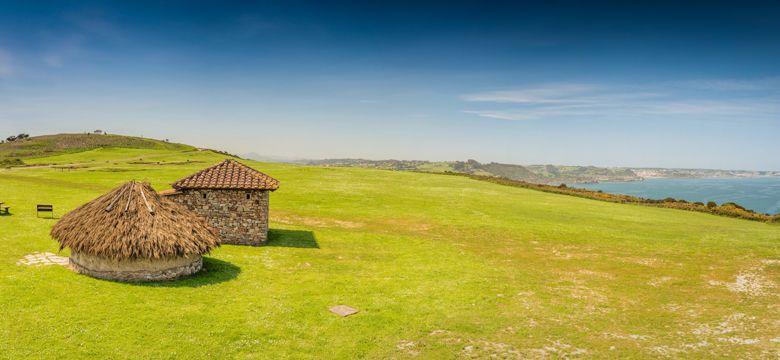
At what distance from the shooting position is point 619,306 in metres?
19.1

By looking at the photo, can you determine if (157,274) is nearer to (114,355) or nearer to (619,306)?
(114,355)

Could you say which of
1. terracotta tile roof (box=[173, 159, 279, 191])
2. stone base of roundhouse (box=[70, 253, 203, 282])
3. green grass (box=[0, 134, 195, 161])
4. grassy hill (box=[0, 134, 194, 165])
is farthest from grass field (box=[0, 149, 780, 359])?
green grass (box=[0, 134, 195, 161])

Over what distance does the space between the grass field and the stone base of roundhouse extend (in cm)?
54

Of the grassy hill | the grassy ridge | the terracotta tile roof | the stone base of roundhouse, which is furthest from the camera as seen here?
the grassy hill

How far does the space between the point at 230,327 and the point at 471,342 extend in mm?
8578

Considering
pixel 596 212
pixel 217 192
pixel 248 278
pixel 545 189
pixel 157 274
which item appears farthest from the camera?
pixel 545 189

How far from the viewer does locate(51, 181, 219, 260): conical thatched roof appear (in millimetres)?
17812

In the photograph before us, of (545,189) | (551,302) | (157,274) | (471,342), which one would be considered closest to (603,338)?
(551,302)

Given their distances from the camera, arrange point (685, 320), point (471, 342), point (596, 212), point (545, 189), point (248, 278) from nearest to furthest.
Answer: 1. point (471, 342)
2. point (685, 320)
3. point (248, 278)
4. point (596, 212)
5. point (545, 189)

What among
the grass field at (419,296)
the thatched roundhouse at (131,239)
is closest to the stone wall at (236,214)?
the grass field at (419,296)

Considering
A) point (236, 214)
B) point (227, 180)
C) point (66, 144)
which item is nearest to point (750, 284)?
point (236, 214)

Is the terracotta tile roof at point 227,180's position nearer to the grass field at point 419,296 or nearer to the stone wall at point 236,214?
the stone wall at point 236,214

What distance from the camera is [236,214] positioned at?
2712 cm

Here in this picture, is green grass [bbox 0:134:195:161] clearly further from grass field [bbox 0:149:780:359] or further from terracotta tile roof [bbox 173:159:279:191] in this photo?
terracotta tile roof [bbox 173:159:279:191]
